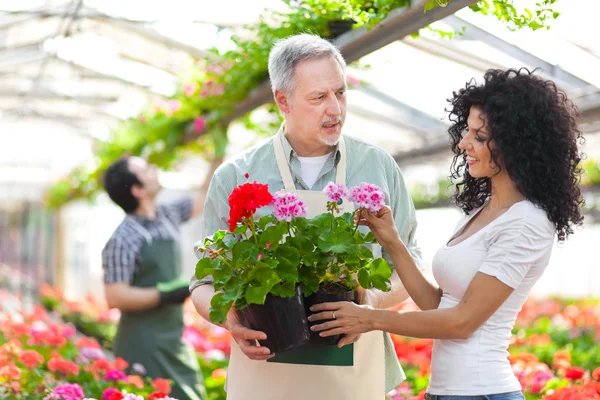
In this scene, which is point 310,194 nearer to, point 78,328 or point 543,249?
point 543,249

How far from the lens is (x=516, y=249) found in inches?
A: 70.1

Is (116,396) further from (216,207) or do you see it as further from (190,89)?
(190,89)

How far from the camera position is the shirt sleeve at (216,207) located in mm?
2150

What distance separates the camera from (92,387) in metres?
3.29

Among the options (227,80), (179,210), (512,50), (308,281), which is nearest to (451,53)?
(512,50)

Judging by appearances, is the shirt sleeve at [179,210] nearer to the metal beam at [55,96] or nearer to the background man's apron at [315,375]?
the background man's apron at [315,375]

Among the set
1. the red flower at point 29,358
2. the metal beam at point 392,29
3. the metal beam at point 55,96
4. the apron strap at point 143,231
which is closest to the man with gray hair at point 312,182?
the metal beam at point 392,29

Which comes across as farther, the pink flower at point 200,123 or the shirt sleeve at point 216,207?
the pink flower at point 200,123

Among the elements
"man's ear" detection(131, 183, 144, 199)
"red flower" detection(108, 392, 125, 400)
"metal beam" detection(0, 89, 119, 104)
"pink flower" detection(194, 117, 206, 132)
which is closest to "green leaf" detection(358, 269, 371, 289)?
"red flower" detection(108, 392, 125, 400)

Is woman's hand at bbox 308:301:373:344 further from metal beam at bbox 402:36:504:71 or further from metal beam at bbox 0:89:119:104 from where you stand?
metal beam at bbox 0:89:119:104

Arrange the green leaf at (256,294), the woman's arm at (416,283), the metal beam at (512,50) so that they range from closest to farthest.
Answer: the green leaf at (256,294) → the woman's arm at (416,283) → the metal beam at (512,50)

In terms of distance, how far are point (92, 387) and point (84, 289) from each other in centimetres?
1153

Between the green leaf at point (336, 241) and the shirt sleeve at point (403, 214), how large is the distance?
361 millimetres

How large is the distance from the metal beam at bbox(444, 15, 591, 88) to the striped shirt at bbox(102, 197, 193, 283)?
171cm
